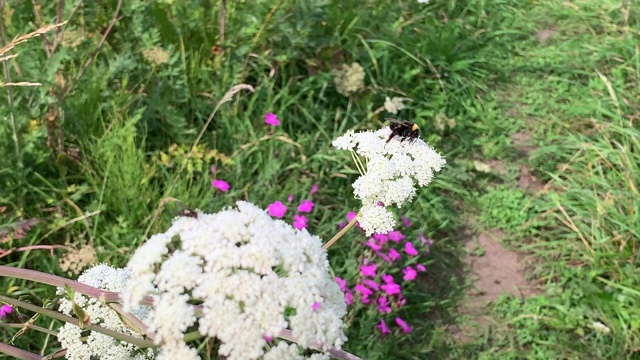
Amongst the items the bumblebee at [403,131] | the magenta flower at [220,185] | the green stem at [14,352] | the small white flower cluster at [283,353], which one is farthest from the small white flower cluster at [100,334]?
the magenta flower at [220,185]

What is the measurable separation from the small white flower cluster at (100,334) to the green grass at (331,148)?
112cm

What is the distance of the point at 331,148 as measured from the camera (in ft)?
10.5

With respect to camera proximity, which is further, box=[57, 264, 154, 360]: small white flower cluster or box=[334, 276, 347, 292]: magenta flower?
box=[334, 276, 347, 292]: magenta flower

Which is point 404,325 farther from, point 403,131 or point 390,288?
point 403,131

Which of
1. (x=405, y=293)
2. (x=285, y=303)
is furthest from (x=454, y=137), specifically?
(x=285, y=303)

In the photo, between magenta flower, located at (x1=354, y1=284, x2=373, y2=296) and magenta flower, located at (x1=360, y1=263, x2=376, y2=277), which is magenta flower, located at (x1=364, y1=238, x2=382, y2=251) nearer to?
magenta flower, located at (x1=360, y1=263, x2=376, y2=277)

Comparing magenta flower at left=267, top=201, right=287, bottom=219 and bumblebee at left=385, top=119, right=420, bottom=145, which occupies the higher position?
bumblebee at left=385, top=119, right=420, bottom=145

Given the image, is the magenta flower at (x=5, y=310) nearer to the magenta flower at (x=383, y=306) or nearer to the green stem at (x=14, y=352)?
the green stem at (x=14, y=352)

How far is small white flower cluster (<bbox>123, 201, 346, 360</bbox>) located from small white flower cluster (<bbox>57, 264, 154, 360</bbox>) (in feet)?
0.56

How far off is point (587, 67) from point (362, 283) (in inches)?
104

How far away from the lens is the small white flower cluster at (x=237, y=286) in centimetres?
83

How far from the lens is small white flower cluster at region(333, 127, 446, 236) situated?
3.80 feet

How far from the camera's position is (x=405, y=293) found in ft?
8.94

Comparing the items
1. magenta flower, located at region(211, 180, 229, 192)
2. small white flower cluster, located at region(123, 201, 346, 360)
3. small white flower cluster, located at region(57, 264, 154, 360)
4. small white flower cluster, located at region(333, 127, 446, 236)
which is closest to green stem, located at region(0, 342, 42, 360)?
Result: small white flower cluster, located at region(57, 264, 154, 360)
